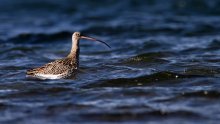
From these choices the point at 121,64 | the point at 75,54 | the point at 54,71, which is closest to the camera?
the point at 54,71

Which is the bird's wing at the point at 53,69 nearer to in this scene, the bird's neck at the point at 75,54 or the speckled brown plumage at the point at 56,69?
the speckled brown plumage at the point at 56,69

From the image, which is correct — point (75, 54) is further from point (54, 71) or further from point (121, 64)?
point (121, 64)

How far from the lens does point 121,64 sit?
17.5 meters

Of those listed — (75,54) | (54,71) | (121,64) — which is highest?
(75,54)

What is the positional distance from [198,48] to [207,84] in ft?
20.4

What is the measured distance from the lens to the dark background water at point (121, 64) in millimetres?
11750

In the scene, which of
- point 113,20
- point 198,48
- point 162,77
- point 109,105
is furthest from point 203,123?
point 113,20

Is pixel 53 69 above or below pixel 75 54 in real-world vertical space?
below

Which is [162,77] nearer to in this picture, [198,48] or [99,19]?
[198,48]

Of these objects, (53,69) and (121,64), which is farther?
(121,64)

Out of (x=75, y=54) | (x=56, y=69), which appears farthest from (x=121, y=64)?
(x=56, y=69)

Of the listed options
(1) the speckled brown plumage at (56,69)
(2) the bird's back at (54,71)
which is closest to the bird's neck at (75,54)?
(1) the speckled brown plumage at (56,69)

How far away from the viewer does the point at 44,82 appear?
14.5m

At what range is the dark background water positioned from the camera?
38.5ft
